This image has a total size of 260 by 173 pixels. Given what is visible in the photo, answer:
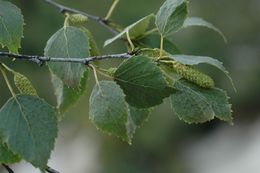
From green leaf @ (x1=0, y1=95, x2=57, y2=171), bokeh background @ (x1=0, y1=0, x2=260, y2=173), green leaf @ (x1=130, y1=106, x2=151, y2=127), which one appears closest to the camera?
green leaf @ (x1=0, y1=95, x2=57, y2=171)

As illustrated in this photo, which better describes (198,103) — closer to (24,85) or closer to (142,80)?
(142,80)

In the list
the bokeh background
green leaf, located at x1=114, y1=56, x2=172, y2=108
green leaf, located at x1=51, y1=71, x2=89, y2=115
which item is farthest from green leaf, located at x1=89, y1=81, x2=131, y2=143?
the bokeh background

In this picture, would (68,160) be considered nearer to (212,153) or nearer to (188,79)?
(212,153)

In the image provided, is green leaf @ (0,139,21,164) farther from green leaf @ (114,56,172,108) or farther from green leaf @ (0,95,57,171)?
green leaf @ (114,56,172,108)

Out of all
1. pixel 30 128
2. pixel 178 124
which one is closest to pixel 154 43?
pixel 30 128

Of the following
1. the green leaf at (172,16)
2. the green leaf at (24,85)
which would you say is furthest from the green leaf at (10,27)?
the green leaf at (172,16)

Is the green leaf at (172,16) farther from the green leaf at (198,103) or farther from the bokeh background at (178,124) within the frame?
the bokeh background at (178,124)
